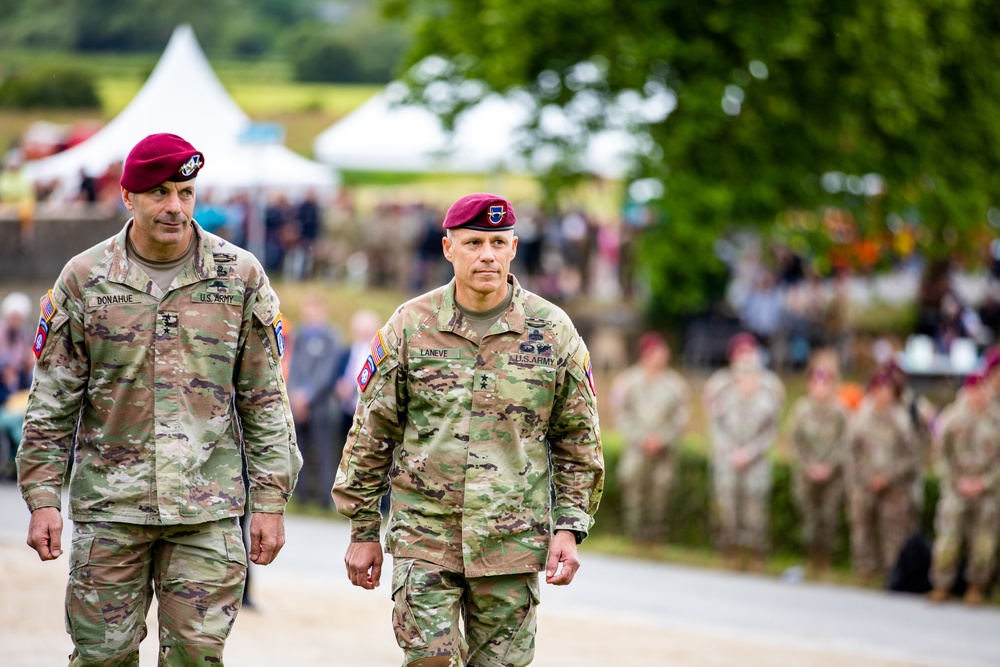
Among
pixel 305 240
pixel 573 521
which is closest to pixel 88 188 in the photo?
pixel 305 240

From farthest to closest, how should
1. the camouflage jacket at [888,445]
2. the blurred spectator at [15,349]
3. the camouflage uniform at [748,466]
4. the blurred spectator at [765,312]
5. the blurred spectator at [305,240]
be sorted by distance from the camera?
1. the blurred spectator at [305,240]
2. the blurred spectator at [765,312]
3. the blurred spectator at [15,349]
4. the camouflage uniform at [748,466]
5. the camouflage jacket at [888,445]

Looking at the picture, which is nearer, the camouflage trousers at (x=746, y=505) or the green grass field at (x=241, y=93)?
the camouflage trousers at (x=746, y=505)

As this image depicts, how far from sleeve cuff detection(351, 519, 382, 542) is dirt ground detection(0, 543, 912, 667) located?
3.46 metres

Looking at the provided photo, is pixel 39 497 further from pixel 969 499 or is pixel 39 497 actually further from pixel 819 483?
pixel 819 483

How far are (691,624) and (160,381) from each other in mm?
7062

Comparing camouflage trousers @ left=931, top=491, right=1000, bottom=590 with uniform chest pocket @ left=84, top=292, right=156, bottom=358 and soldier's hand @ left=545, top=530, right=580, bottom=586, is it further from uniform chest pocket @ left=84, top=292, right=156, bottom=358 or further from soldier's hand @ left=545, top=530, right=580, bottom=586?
uniform chest pocket @ left=84, top=292, right=156, bottom=358

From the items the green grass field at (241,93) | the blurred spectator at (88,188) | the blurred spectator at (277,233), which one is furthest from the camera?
the green grass field at (241,93)

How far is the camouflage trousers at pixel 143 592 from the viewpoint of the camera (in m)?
5.59

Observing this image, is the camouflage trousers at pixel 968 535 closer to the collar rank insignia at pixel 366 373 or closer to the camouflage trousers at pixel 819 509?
the camouflage trousers at pixel 819 509

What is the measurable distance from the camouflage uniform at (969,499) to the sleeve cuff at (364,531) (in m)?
9.02

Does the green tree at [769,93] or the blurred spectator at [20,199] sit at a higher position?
the green tree at [769,93]

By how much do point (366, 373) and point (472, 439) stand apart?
0.54 m

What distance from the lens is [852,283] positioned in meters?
29.5

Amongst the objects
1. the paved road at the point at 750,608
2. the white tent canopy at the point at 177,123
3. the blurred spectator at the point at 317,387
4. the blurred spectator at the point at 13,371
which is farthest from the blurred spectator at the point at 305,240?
the paved road at the point at 750,608
